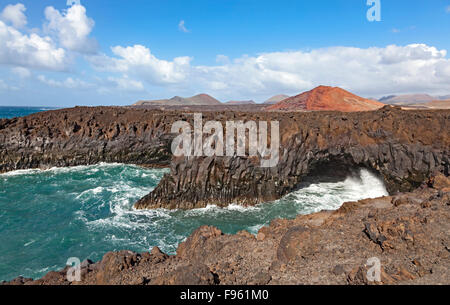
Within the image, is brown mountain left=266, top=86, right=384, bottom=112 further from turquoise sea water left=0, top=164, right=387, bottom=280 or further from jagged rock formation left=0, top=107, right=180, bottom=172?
turquoise sea water left=0, top=164, right=387, bottom=280

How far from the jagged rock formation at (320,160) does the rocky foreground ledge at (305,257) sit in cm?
893

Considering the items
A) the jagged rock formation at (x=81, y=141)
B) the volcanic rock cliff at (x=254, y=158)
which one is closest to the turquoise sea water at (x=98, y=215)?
the volcanic rock cliff at (x=254, y=158)

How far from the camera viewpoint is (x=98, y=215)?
56.5ft

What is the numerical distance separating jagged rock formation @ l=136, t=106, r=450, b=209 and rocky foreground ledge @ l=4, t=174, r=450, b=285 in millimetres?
8934

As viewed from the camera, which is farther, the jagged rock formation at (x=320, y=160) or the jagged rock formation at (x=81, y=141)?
the jagged rock formation at (x=81, y=141)

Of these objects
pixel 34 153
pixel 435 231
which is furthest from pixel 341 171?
pixel 34 153

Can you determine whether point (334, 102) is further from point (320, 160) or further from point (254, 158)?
point (254, 158)

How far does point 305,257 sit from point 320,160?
52.0ft

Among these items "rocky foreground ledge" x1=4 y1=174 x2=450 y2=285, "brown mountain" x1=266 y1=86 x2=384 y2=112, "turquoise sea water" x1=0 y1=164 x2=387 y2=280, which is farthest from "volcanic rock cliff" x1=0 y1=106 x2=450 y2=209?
"brown mountain" x1=266 y1=86 x2=384 y2=112

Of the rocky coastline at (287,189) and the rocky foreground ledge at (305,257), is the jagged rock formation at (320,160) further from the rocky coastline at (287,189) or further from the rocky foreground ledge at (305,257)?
the rocky foreground ledge at (305,257)

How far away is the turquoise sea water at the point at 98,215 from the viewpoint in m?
13.3

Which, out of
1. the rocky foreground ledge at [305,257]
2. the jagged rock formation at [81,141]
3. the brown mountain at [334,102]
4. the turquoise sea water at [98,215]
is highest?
the brown mountain at [334,102]

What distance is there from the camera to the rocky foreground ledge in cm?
664
